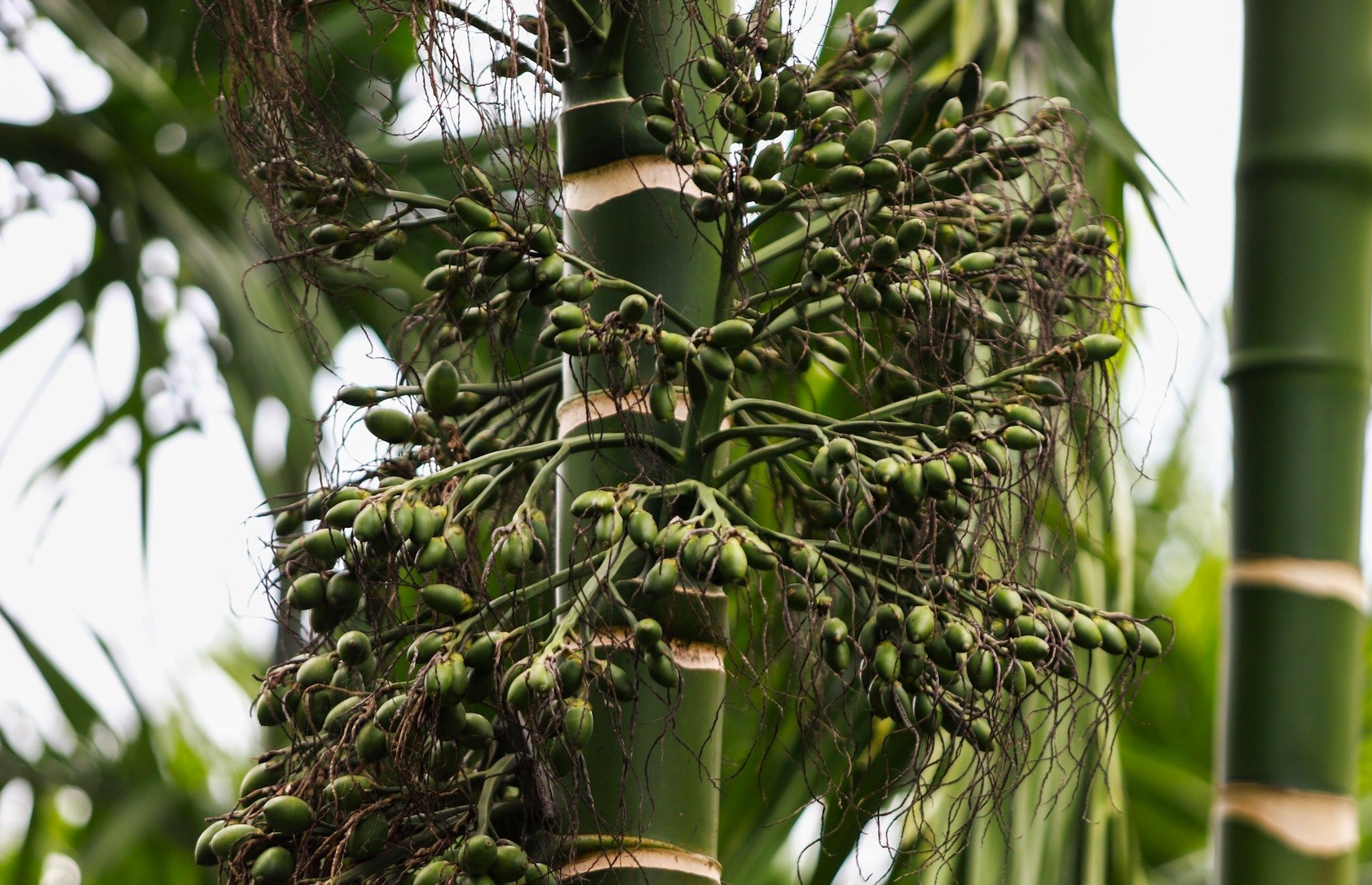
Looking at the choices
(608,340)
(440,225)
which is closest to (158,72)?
(440,225)

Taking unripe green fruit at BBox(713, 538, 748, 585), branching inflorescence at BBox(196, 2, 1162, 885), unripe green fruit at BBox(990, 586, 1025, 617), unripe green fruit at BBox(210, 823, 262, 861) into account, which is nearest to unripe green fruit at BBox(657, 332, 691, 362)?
branching inflorescence at BBox(196, 2, 1162, 885)

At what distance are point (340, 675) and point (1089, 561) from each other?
0.63m

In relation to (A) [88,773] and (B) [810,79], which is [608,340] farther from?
(A) [88,773]

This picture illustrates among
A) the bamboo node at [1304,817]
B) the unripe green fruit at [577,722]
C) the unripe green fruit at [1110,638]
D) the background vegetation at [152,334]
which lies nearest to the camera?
the bamboo node at [1304,817]

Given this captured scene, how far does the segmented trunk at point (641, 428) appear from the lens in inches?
31.2

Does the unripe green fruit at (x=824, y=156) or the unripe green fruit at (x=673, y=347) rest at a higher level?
the unripe green fruit at (x=824, y=156)

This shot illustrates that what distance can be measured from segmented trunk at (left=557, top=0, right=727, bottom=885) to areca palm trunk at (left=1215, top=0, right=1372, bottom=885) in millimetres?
294

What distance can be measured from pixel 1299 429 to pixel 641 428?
0.38 m

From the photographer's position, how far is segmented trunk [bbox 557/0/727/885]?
2.60ft

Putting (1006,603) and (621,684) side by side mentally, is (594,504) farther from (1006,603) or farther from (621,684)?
(1006,603)

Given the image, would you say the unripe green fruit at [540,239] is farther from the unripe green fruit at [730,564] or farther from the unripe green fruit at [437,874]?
the unripe green fruit at [437,874]

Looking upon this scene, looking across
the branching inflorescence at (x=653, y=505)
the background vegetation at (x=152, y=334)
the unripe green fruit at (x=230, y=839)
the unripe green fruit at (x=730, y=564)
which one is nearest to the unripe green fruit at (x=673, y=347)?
the branching inflorescence at (x=653, y=505)

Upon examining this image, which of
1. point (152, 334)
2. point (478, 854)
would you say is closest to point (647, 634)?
point (478, 854)

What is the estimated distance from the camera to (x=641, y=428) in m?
0.84
